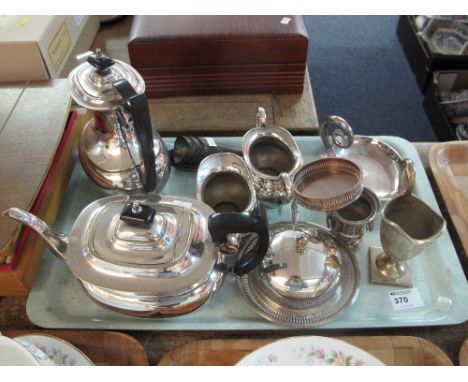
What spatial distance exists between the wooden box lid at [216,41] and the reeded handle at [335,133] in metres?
0.21

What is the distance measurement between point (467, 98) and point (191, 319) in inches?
43.0

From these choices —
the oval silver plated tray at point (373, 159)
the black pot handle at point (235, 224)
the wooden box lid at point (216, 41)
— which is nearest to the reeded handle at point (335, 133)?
the oval silver plated tray at point (373, 159)

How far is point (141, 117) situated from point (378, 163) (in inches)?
17.1

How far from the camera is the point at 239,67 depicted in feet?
3.19

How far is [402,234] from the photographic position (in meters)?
0.59

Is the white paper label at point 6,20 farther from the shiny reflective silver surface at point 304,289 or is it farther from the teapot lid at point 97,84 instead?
the shiny reflective silver surface at point 304,289

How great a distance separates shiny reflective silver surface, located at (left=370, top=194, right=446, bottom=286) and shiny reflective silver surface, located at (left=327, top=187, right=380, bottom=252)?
1.1 inches

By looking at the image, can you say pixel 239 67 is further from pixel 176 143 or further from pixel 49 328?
pixel 49 328

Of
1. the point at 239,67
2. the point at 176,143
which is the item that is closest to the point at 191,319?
the point at 176,143

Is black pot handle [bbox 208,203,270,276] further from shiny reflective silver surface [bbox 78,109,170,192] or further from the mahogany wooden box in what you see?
the mahogany wooden box

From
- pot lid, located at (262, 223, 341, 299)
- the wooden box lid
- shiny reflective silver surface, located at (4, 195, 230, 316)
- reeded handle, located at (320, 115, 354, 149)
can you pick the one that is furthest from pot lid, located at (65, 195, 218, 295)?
the wooden box lid

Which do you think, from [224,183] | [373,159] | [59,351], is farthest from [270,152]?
[59,351]

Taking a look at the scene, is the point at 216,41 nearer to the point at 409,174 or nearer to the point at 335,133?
the point at 335,133

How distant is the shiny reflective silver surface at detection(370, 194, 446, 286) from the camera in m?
0.59
